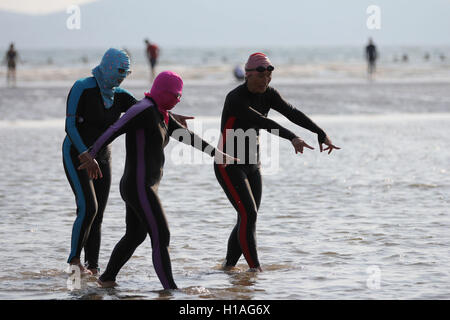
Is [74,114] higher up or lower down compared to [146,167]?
higher up

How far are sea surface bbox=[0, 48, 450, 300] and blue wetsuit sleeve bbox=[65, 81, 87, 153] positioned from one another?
1.17 meters

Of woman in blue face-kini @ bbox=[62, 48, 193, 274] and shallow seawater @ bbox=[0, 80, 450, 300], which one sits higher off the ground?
woman in blue face-kini @ bbox=[62, 48, 193, 274]

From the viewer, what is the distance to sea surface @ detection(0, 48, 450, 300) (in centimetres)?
692

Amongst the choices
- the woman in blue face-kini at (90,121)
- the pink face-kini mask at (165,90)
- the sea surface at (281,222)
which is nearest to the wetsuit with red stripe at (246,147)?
the sea surface at (281,222)

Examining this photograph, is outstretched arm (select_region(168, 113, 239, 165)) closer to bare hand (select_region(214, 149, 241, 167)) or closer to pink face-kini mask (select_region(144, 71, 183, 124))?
bare hand (select_region(214, 149, 241, 167))

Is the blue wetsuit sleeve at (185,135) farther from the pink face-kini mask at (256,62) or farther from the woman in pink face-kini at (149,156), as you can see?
the pink face-kini mask at (256,62)

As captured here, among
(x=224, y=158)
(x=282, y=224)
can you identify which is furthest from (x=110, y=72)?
(x=282, y=224)

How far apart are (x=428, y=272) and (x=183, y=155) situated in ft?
30.6

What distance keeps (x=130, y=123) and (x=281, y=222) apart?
3.60m

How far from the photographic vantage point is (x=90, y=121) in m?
7.18

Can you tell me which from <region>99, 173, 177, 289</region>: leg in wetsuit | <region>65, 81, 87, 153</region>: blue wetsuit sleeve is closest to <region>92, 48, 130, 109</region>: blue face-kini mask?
<region>65, 81, 87, 153</region>: blue wetsuit sleeve

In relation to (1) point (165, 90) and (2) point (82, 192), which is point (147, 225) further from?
(1) point (165, 90)
